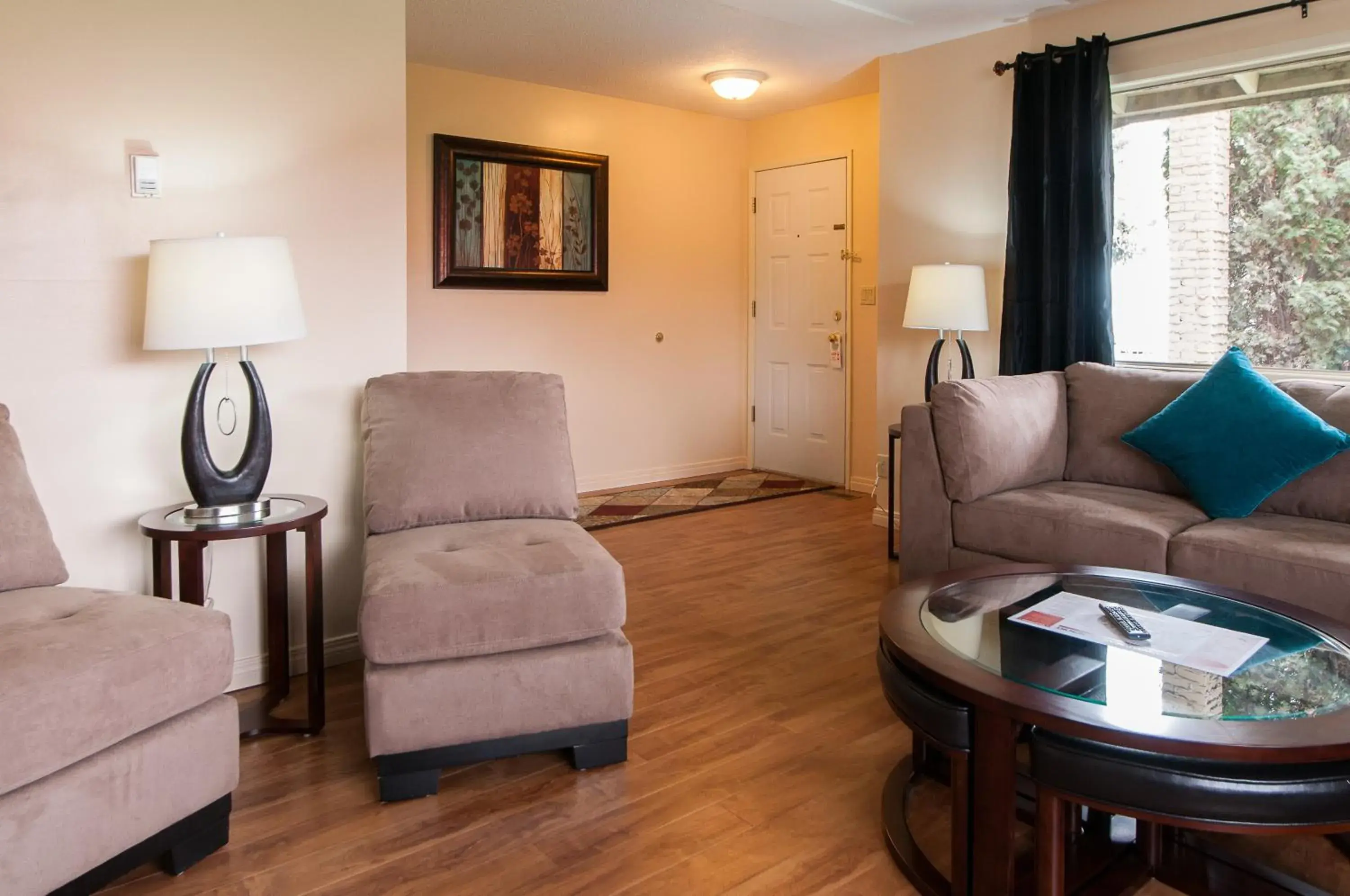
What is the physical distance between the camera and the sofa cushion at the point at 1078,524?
8.77 feet

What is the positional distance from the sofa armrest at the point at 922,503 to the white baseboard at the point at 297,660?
72.1 inches

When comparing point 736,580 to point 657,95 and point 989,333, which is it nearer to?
point 989,333

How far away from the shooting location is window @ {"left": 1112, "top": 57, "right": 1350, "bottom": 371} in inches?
132

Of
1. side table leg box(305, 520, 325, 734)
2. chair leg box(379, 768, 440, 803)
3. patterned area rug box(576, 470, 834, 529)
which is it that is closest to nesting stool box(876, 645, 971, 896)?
chair leg box(379, 768, 440, 803)

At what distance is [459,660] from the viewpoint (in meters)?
2.12

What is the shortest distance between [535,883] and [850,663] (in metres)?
1.42

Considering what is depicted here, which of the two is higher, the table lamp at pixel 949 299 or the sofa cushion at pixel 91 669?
the table lamp at pixel 949 299

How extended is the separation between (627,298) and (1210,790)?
4.89 m

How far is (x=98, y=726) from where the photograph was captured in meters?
1.63

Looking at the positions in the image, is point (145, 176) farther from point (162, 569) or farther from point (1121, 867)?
point (1121, 867)

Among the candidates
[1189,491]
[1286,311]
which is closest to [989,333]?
[1286,311]

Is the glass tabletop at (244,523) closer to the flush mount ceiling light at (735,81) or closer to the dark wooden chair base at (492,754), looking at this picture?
the dark wooden chair base at (492,754)

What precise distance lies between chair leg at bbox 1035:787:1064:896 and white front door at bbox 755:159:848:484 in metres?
4.38

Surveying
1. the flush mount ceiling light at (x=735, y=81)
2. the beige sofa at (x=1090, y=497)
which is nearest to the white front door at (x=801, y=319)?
the flush mount ceiling light at (x=735, y=81)
